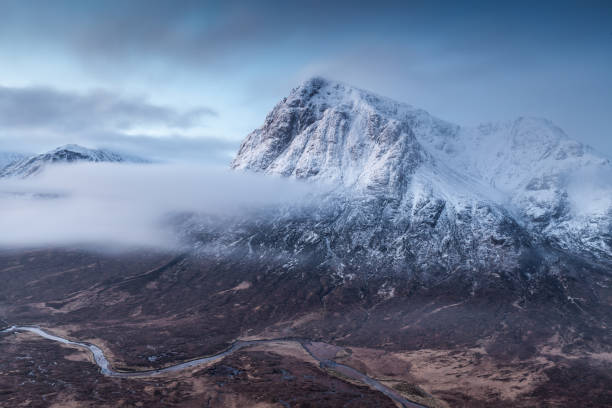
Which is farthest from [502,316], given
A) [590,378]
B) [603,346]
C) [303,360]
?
[303,360]

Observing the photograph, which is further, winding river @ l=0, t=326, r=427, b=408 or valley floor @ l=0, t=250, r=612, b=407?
winding river @ l=0, t=326, r=427, b=408

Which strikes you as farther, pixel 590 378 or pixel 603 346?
pixel 603 346

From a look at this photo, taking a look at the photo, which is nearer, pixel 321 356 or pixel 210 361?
pixel 210 361

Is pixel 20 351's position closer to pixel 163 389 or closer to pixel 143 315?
pixel 143 315

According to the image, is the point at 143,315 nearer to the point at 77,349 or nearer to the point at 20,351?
the point at 77,349

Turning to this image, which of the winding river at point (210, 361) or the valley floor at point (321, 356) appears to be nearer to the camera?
the valley floor at point (321, 356)

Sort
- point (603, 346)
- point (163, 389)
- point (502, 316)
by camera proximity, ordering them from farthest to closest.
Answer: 1. point (502, 316)
2. point (603, 346)
3. point (163, 389)

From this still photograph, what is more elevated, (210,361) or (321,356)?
(210,361)

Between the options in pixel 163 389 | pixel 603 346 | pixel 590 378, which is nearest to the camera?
pixel 163 389
